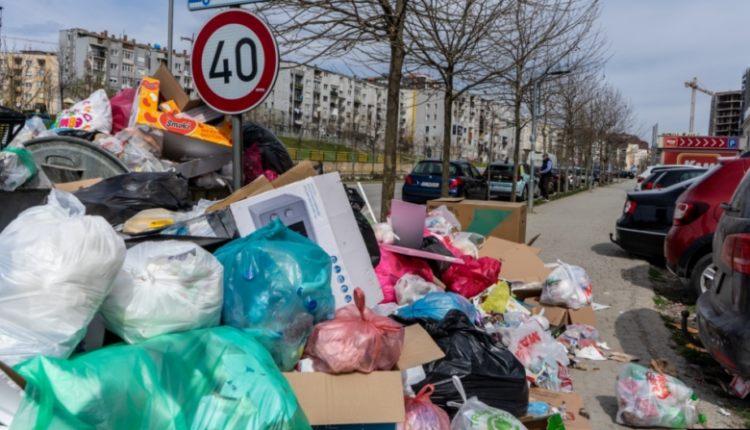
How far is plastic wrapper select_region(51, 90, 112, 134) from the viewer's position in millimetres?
6148

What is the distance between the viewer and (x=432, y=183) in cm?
1952

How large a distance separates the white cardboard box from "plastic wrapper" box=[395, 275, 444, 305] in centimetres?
63

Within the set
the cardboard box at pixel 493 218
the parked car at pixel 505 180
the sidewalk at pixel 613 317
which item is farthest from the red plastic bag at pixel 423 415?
the parked car at pixel 505 180

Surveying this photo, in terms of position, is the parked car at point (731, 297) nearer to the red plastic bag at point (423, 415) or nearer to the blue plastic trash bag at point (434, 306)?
Result: the blue plastic trash bag at point (434, 306)

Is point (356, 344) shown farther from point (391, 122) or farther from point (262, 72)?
point (391, 122)

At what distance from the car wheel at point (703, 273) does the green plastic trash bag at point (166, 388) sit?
5850 millimetres

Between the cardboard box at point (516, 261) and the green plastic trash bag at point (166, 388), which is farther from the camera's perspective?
the cardboard box at point (516, 261)

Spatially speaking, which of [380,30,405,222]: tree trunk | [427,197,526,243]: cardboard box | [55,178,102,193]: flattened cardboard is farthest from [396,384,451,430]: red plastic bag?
[380,30,405,222]: tree trunk

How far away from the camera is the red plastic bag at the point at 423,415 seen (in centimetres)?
297

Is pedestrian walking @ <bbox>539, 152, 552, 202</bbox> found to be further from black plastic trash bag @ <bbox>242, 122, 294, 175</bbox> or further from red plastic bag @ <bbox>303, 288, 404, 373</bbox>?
red plastic bag @ <bbox>303, 288, 404, 373</bbox>

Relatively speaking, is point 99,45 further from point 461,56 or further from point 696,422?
point 696,422

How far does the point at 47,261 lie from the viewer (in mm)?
2145

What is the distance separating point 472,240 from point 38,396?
531 cm

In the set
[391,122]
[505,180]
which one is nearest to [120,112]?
[391,122]
